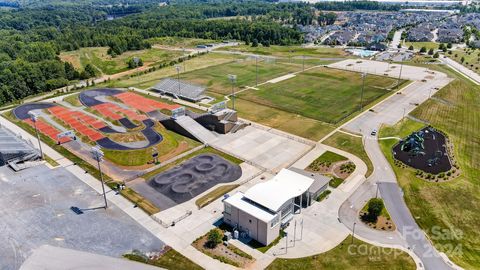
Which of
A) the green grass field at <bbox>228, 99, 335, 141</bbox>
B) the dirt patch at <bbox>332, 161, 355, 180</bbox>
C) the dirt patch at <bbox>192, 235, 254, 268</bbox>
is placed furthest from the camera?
the green grass field at <bbox>228, 99, 335, 141</bbox>

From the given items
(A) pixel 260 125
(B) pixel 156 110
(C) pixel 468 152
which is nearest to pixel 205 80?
(B) pixel 156 110

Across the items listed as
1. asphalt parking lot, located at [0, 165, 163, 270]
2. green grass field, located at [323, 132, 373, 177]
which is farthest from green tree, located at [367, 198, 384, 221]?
asphalt parking lot, located at [0, 165, 163, 270]

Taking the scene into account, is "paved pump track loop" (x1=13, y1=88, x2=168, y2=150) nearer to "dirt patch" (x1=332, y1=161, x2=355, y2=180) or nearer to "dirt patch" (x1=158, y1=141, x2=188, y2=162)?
"dirt patch" (x1=158, y1=141, x2=188, y2=162)

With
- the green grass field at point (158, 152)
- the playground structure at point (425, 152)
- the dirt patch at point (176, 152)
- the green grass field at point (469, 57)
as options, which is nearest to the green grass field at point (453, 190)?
the playground structure at point (425, 152)

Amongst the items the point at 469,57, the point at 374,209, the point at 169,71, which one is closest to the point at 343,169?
the point at 374,209

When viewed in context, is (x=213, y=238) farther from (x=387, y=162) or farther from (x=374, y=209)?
(x=387, y=162)

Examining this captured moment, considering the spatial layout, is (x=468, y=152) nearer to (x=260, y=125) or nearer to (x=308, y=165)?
(x=308, y=165)
